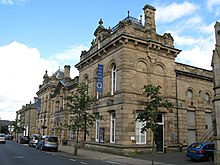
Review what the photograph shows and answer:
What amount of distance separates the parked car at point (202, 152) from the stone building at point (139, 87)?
4793 mm

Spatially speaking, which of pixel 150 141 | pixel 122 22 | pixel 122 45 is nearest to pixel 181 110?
pixel 150 141

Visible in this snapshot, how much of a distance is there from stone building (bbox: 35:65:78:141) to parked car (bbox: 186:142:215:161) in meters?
18.4

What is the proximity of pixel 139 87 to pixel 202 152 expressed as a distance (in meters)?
7.78

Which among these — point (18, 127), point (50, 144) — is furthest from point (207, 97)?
point (18, 127)

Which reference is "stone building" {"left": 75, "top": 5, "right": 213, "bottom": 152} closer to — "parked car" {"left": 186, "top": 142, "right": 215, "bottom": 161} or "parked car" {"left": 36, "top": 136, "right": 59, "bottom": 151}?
"parked car" {"left": 36, "top": 136, "right": 59, "bottom": 151}

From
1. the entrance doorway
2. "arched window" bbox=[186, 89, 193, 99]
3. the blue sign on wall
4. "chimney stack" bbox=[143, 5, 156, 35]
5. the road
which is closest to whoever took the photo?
the road

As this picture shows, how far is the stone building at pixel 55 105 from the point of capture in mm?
35875

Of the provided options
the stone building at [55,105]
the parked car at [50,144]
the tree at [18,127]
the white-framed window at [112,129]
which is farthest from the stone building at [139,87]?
the tree at [18,127]

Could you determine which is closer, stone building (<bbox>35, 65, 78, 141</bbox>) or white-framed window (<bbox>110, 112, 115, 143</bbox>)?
white-framed window (<bbox>110, 112, 115, 143</bbox>)

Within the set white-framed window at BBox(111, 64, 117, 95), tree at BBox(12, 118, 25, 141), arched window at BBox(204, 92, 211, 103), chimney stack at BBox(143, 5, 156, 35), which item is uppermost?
chimney stack at BBox(143, 5, 156, 35)

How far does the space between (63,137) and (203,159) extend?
23.3m

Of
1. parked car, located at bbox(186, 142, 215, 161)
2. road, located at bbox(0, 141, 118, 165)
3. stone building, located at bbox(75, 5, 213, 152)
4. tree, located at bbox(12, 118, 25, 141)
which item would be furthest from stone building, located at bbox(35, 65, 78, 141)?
parked car, located at bbox(186, 142, 215, 161)

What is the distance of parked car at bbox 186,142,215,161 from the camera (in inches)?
626

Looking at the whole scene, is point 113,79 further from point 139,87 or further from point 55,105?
point 55,105
